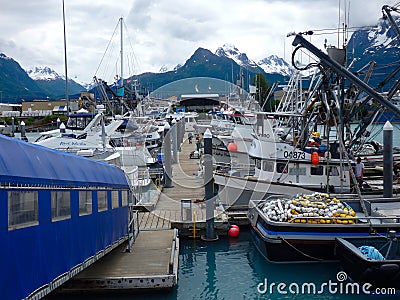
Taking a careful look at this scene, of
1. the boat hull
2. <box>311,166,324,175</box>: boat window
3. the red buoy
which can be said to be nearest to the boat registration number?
<box>311,166,324,175</box>: boat window

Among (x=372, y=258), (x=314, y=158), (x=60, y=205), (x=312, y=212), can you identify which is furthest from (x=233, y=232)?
(x=60, y=205)

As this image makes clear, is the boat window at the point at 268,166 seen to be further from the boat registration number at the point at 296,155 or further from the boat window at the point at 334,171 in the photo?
the boat window at the point at 334,171

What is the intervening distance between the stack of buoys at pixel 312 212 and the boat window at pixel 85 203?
736 cm

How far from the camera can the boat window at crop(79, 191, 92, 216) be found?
902 centimetres

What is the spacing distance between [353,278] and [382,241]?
1609 mm

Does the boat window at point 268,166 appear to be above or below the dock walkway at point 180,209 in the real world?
above

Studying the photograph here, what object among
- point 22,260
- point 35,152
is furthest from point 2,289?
point 35,152

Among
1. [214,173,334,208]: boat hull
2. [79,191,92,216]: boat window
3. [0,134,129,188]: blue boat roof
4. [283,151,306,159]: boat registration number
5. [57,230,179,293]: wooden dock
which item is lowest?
[57,230,179,293]: wooden dock

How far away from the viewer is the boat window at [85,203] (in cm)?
902

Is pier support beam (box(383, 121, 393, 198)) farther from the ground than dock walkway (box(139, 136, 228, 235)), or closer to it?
farther from the ground

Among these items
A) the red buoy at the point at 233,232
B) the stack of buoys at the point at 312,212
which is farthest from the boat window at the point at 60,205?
the red buoy at the point at 233,232

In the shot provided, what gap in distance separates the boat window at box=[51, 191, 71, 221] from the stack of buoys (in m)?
8.69

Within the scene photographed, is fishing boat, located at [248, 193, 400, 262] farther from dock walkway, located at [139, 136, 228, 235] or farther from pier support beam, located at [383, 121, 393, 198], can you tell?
dock walkway, located at [139, 136, 228, 235]

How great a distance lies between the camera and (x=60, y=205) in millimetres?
7703
